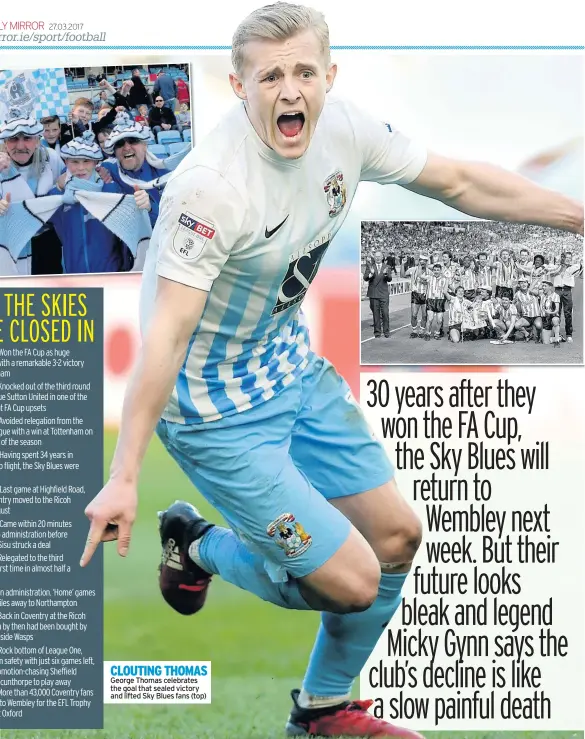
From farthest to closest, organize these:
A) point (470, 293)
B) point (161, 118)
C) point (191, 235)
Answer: point (470, 293) → point (161, 118) → point (191, 235)

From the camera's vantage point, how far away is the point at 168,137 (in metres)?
3.76

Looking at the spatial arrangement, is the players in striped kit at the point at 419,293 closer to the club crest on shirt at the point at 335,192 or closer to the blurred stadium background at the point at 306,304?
the blurred stadium background at the point at 306,304

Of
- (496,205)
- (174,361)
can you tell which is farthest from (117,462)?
(496,205)

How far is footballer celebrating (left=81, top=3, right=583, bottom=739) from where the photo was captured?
301 cm

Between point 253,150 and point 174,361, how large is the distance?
26.6 inches

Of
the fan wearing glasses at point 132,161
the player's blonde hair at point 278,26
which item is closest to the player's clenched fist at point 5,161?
the fan wearing glasses at point 132,161

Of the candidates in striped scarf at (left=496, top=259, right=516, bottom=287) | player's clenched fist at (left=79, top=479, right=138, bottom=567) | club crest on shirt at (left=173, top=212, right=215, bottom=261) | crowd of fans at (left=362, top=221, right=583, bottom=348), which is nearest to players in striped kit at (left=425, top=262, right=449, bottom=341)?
crowd of fans at (left=362, top=221, right=583, bottom=348)

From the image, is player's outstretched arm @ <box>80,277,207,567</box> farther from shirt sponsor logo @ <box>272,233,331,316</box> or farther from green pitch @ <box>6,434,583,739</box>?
green pitch @ <box>6,434,583,739</box>

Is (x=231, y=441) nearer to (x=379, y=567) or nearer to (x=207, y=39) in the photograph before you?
(x=379, y=567)

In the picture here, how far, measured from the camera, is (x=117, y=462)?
9.66 feet

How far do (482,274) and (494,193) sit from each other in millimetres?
392

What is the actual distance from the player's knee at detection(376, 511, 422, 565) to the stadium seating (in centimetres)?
154

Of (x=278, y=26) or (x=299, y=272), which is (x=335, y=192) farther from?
(x=278, y=26)

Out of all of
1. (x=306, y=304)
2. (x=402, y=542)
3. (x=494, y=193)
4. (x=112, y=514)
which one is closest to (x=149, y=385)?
(x=112, y=514)
